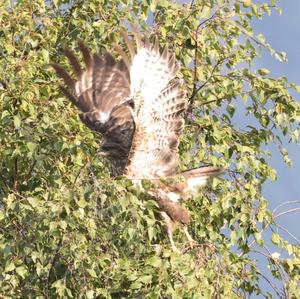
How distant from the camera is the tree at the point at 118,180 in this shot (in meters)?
7.18

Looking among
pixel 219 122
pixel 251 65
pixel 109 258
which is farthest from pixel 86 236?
pixel 251 65

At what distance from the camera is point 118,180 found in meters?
7.29

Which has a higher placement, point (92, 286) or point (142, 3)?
point (142, 3)

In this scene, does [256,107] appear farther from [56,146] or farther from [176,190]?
[56,146]

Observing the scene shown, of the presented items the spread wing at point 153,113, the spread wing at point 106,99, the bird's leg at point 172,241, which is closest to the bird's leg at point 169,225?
the bird's leg at point 172,241

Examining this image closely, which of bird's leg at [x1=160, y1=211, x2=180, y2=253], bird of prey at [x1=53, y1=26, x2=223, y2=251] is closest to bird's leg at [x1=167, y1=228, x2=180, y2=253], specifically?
bird's leg at [x1=160, y1=211, x2=180, y2=253]

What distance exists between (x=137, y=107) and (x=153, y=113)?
19 centimetres

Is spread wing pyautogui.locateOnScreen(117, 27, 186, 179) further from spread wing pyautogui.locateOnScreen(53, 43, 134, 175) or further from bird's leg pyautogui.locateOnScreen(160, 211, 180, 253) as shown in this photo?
bird's leg pyautogui.locateOnScreen(160, 211, 180, 253)

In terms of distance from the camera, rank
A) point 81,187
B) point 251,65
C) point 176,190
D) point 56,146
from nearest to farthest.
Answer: point 81,187 < point 56,146 < point 176,190 < point 251,65

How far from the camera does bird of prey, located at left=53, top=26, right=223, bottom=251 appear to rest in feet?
29.5

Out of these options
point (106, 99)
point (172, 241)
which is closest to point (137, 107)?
point (106, 99)

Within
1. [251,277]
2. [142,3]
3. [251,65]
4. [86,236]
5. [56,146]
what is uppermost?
[142,3]

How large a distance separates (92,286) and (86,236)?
0.38 meters

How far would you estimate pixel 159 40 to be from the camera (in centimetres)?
1005
